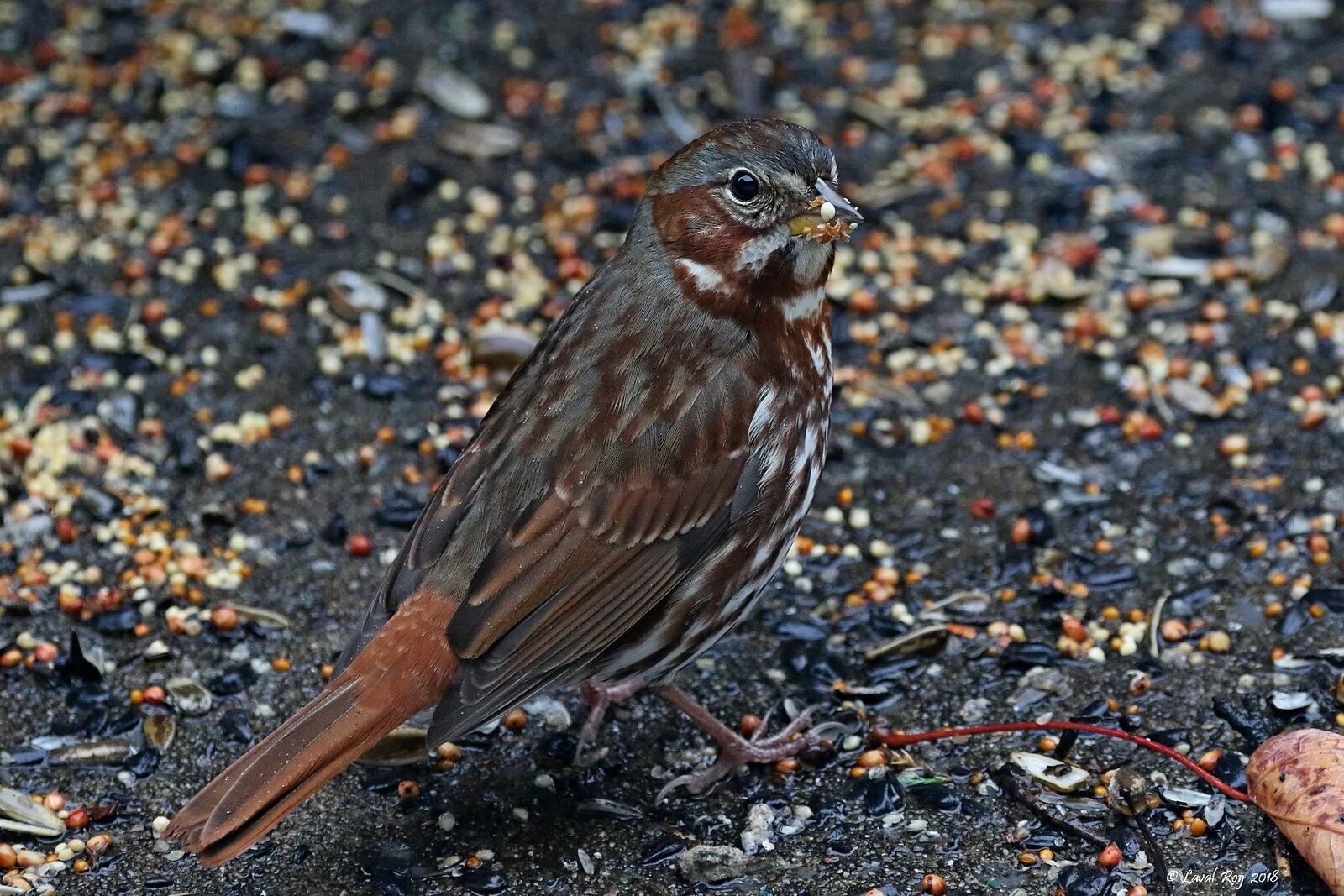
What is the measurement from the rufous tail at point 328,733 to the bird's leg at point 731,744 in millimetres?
725

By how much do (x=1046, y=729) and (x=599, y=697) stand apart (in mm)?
1146

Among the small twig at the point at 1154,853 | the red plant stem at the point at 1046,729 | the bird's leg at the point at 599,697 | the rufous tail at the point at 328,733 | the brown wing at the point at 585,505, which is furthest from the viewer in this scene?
the bird's leg at the point at 599,697

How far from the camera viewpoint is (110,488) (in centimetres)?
521

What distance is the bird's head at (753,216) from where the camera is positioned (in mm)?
4109

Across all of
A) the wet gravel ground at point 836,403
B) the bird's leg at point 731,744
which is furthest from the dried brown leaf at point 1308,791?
the bird's leg at point 731,744

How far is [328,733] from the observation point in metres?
3.72

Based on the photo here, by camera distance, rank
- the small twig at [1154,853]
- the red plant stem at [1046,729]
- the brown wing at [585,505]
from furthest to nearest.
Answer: the red plant stem at [1046,729] < the brown wing at [585,505] < the small twig at [1154,853]

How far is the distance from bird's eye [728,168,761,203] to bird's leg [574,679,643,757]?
128 centimetres

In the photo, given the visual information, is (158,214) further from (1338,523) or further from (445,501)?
(1338,523)

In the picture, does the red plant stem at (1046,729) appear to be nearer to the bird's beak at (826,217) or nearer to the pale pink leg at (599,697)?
the pale pink leg at (599,697)

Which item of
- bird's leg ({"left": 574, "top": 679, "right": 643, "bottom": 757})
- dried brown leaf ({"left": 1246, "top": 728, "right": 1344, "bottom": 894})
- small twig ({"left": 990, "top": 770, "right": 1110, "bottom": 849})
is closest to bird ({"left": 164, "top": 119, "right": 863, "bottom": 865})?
bird's leg ({"left": 574, "top": 679, "right": 643, "bottom": 757})

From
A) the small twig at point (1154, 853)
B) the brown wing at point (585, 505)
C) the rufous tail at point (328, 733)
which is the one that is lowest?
the small twig at point (1154, 853)

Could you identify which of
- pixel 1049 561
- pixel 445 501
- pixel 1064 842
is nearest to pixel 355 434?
pixel 445 501

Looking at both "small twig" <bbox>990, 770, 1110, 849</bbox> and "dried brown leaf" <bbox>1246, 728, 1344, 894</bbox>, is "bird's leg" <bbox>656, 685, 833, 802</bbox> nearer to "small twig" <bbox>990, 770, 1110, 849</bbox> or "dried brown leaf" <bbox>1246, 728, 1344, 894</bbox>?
"small twig" <bbox>990, 770, 1110, 849</bbox>
